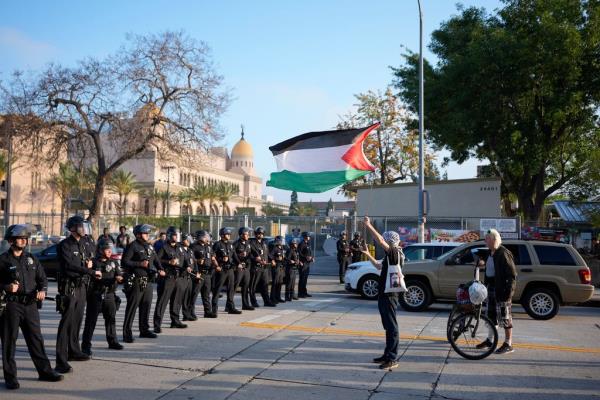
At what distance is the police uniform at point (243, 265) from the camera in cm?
1327

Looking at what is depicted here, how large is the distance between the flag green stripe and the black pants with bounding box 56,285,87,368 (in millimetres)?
11006

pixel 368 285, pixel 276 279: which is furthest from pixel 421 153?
pixel 276 279

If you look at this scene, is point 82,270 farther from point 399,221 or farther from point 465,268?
point 399,221

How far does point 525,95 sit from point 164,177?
78.6m

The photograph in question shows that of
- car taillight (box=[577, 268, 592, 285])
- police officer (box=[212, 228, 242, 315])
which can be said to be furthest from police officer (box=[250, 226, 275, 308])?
car taillight (box=[577, 268, 592, 285])

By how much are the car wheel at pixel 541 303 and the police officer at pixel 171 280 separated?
7.54 m

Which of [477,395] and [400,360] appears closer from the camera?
[477,395]

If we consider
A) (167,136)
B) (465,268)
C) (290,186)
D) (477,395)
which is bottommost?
(477,395)

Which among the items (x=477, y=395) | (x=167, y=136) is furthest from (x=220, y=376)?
(x=167, y=136)

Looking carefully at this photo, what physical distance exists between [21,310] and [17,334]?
0.89 feet

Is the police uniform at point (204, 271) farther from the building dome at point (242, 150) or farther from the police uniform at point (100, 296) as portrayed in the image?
the building dome at point (242, 150)

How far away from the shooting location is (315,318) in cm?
1265

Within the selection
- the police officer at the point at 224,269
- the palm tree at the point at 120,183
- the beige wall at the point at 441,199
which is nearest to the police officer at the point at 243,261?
the police officer at the point at 224,269

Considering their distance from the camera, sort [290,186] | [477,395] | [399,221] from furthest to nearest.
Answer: [399,221]
[290,186]
[477,395]
